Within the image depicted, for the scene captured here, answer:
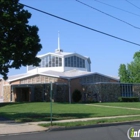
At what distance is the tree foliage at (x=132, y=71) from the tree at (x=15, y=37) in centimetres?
4839

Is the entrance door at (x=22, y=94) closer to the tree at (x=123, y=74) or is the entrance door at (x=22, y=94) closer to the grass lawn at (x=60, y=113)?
the grass lawn at (x=60, y=113)

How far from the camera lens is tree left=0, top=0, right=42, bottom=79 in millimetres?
21938

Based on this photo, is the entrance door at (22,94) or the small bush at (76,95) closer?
the small bush at (76,95)

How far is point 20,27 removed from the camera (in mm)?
22391

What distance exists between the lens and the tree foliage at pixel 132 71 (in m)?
68.6

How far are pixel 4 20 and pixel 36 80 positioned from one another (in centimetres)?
2412

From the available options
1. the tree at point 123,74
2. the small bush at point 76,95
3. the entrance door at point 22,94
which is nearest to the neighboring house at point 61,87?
the entrance door at point 22,94

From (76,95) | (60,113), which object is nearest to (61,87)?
(76,95)

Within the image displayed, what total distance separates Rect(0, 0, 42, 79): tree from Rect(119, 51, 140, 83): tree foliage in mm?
48392

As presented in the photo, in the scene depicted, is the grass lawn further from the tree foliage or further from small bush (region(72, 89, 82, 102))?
the tree foliage

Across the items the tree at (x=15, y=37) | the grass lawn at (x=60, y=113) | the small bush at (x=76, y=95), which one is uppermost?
the tree at (x=15, y=37)

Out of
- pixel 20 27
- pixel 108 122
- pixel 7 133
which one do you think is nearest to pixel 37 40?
pixel 20 27

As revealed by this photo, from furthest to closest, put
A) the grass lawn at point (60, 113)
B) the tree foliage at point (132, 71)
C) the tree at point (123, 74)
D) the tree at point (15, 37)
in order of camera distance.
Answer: the tree at point (123, 74) → the tree foliage at point (132, 71) → the tree at point (15, 37) → the grass lawn at point (60, 113)

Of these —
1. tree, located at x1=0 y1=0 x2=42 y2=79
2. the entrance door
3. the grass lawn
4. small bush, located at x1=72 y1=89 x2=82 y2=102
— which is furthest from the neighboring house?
tree, located at x1=0 y1=0 x2=42 y2=79
